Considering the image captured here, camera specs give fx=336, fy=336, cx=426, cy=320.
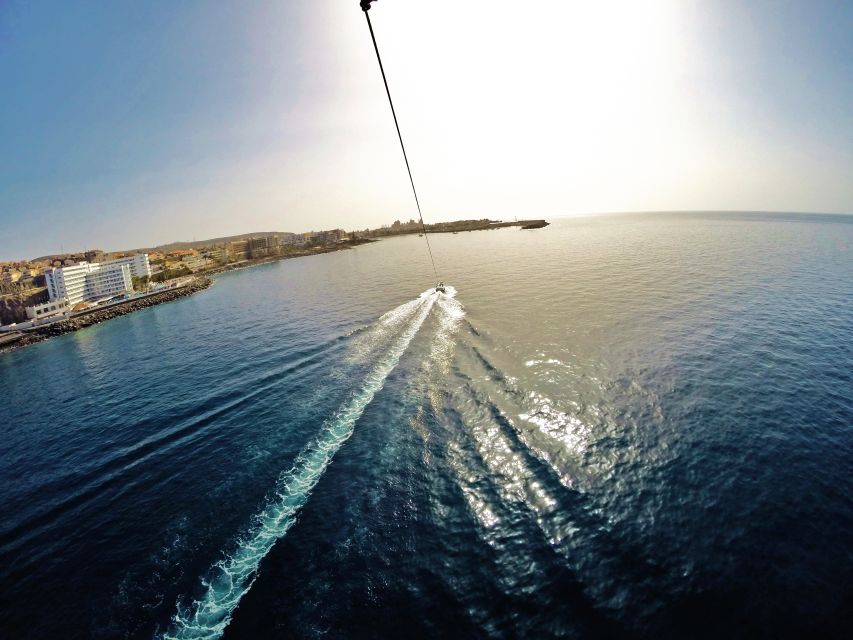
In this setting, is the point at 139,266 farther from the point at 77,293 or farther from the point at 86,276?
the point at 77,293

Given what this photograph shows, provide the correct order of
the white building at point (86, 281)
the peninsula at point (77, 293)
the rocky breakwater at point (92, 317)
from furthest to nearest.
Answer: the white building at point (86, 281) → the peninsula at point (77, 293) → the rocky breakwater at point (92, 317)

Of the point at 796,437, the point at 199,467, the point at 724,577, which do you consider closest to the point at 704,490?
the point at 724,577

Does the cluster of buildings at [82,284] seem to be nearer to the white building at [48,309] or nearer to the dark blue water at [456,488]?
the white building at [48,309]

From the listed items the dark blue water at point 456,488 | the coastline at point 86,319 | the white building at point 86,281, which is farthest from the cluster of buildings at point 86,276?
the dark blue water at point 456,488

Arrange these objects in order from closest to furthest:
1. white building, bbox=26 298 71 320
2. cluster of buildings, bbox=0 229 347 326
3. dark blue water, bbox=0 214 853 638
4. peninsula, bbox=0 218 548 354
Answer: dark blue water, bbox=0 214 853 638
peninsula, bbox=0 218 548 354
white building, bbox=26 298 71 320
cluster of buildings, bbox=0 229 347 326

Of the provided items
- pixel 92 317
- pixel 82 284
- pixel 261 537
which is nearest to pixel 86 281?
pixel 82 284

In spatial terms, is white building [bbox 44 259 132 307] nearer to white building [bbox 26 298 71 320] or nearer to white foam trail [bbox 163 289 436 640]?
white building [bbox 26 298 71 320]

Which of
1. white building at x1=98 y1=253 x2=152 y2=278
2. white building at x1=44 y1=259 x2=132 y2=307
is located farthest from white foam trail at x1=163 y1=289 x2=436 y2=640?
white building at x1=98 y1=253 x2=152 y2=278
